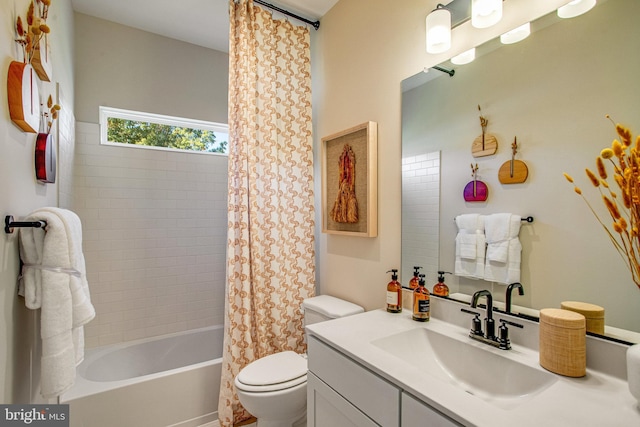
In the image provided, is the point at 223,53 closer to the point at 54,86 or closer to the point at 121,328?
the point at 54,86

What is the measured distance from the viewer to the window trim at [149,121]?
2422mm

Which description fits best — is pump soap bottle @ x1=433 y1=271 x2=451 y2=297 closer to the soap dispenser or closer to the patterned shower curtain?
the soap dispenser

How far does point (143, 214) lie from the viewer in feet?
8.36

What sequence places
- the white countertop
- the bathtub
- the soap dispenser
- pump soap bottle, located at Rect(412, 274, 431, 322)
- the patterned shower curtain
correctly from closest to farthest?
the white countertop, pump soap bottle, located at Rect(412, 274, 431, 322), the soap dispenser, the bathtub, the patterned shower curtain

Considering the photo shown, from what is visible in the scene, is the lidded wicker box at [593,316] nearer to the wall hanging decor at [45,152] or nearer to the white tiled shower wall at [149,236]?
the wall hanging decor at [45,152]

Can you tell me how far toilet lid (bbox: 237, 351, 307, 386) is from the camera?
62.3 inches

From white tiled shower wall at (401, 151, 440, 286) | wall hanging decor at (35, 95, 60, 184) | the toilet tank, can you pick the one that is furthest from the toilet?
wall hanging decor at (35, 95, 60, 184)

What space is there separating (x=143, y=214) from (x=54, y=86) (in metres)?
1.26

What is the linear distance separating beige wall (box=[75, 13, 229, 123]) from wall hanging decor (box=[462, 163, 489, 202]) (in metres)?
2.33

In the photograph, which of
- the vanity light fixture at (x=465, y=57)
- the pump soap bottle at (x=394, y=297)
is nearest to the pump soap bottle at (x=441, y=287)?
the pump soap bottle at (x=394, y=297)

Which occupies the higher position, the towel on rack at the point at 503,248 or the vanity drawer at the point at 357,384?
the towel on rack at the point at 503,248

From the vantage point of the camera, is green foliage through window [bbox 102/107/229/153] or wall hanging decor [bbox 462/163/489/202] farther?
green foliage through window [bbox 102/107/229/153]

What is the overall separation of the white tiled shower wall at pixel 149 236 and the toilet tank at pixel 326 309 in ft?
4.03

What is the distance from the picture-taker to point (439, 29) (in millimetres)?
1331
